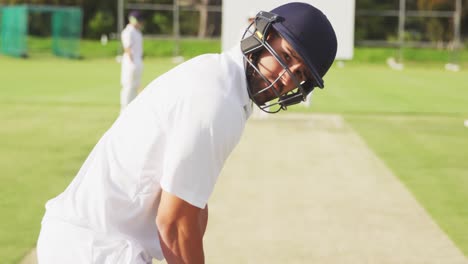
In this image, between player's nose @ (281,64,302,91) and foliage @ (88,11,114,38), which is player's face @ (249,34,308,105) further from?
foliage @ (88,11,114,38)

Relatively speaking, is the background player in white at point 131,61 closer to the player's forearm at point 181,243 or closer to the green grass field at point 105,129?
the green grass field at point 105,129

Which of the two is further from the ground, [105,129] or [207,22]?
[105,129]

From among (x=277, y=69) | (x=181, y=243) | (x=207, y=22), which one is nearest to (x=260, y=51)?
(x=277, y=69)

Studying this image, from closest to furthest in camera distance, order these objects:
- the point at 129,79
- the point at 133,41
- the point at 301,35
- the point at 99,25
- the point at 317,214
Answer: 1. the point at 301,35
2. the point at 317,214
3. the point at 133,41
4. the point at 129,79
5. the point at 99,25

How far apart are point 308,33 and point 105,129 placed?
10.5 meters

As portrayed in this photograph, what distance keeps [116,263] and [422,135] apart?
11000 mm

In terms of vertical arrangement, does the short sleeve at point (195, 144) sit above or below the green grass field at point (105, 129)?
above

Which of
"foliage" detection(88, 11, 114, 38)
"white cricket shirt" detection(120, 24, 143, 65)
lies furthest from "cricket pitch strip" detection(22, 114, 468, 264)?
"foliage" detection(88, 11, 114, 38)

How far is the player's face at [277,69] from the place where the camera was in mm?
2141

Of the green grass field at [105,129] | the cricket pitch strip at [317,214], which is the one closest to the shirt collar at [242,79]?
the cricket pitch strip at [317,214]

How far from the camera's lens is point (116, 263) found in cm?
215

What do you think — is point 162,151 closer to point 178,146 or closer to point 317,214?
point 178,146

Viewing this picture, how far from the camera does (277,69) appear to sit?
215cm

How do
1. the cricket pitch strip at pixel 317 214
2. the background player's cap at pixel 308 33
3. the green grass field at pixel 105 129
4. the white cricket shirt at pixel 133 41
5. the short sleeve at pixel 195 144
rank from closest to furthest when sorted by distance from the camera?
the short sleeve at pixel 195 144
the background player's cap at pixel 308 33
the cricket pitch strip at pixel 317 214
the green grass field at pixel 105 129
the white cricket shirt at pixel 133 41
